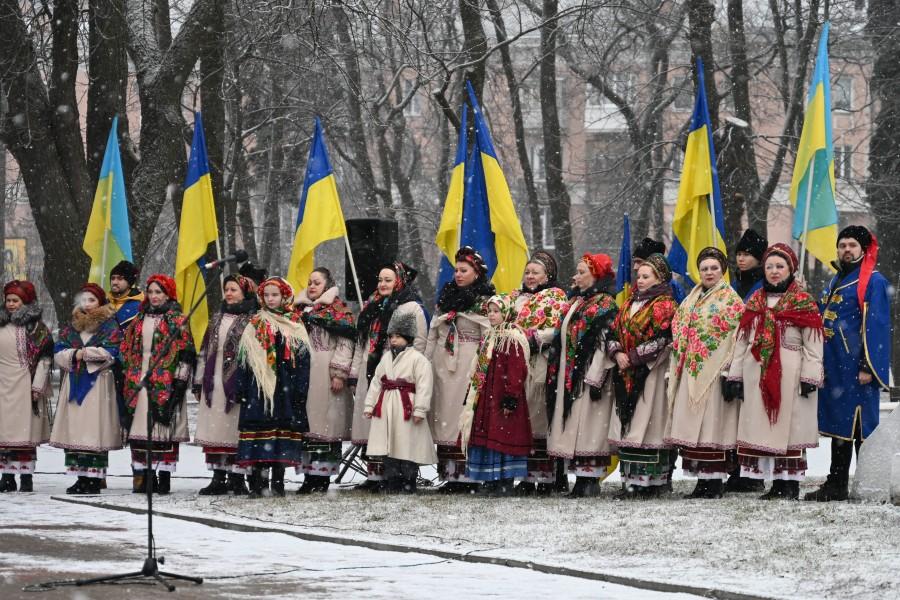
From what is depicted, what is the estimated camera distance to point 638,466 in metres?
12.0

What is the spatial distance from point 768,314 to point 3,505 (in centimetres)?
586

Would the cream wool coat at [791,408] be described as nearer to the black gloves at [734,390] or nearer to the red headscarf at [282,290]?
the black gloves at [734,390]

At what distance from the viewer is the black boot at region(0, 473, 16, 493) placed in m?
13.7

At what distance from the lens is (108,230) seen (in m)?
15.3

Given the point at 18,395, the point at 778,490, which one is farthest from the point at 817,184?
the point at 18,395

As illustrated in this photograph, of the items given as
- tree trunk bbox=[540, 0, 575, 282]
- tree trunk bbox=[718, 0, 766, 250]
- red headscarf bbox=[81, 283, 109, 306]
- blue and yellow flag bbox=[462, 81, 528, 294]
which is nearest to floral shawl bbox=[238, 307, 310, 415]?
red headscarf bbox=[81, 283, 109, 306]

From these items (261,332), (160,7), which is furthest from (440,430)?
(160,7)

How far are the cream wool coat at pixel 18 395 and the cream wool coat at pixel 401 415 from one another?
3143 millimetres

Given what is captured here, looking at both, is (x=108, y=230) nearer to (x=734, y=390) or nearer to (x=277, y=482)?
(x=277, y=482)

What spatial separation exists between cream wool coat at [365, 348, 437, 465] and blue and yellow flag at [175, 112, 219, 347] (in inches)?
105

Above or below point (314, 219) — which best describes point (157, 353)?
below

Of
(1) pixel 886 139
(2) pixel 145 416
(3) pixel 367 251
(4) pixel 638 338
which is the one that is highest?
(1) pixel 886 139

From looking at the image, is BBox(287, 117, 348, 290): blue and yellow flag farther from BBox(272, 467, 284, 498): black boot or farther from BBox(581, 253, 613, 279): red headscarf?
BBox(581, 253, 613, 279): red headscarf

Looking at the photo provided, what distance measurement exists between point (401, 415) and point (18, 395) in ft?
11.7
